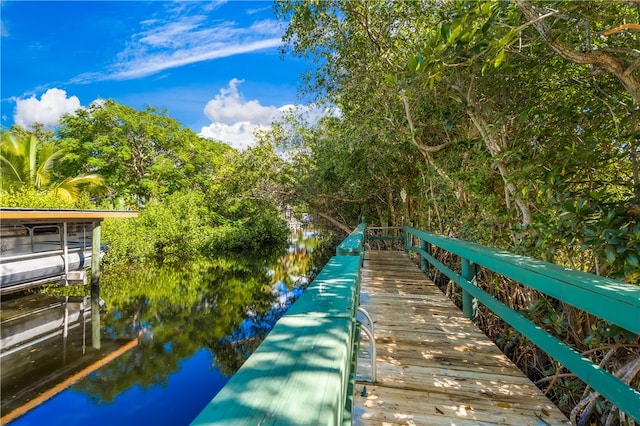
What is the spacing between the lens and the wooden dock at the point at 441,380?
1.92 meters

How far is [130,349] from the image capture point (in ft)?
25.2

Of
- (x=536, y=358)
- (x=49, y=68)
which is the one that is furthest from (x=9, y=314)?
(x=49, y=68)

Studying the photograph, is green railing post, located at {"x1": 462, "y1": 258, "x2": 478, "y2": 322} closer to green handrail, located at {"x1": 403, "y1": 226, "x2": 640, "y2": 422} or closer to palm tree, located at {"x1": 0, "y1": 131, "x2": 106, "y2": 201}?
green handrail, located at {"x1": 403, "y1": 226, "x2": 640, "y2": 422}

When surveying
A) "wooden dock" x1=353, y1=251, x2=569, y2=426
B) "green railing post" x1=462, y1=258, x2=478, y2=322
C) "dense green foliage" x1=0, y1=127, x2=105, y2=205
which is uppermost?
"dense green foliage" x1=0, y1=127, x2=105, y2=205

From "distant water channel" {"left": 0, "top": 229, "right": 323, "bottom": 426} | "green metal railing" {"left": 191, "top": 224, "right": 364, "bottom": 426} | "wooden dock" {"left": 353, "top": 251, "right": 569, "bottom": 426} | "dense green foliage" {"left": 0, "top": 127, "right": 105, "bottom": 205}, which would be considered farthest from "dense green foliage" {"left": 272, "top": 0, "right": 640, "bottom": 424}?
"dense green foliage" {"left": 0, "top": 127, "right": 105, "bottom": 205}

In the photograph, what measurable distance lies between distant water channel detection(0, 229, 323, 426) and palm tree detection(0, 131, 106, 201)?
5.72 m

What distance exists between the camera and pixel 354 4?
18.4ft

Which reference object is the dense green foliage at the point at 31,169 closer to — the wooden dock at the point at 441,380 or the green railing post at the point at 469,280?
the wooden dock at the point at 441,380

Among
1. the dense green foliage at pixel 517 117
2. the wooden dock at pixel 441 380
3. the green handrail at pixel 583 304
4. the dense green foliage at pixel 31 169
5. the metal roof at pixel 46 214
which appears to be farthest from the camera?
the dense green foliage at pixel 31 169

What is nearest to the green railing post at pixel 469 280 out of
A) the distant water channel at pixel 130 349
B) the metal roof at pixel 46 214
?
the distant water channel at pixel 130 349

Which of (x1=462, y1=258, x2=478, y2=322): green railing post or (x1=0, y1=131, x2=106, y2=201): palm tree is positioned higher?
(x1=0, y1=131, x2=106, y2=201): palm tree

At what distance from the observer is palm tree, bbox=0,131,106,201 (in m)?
14.5

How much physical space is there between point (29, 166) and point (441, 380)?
19.6 m

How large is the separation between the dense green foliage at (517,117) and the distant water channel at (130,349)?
5915mm
